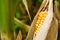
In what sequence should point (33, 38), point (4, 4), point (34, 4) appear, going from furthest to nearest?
point (34, 4) → point (33, 38) → point (4, 4)

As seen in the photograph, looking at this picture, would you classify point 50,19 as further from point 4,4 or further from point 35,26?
point 4,4

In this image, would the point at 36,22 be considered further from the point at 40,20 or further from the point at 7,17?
the point at 7,17

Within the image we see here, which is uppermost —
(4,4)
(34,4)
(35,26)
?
(4,4)

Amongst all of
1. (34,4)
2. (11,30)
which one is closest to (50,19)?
(11,30)

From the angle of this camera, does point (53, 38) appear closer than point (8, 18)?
No

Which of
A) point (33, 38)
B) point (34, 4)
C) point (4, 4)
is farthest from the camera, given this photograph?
point (34, 4)

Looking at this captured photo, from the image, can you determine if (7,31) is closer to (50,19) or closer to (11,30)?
(11,30)

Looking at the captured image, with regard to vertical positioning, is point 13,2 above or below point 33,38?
above

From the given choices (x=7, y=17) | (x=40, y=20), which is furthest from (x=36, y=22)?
(x=7, y=17)
